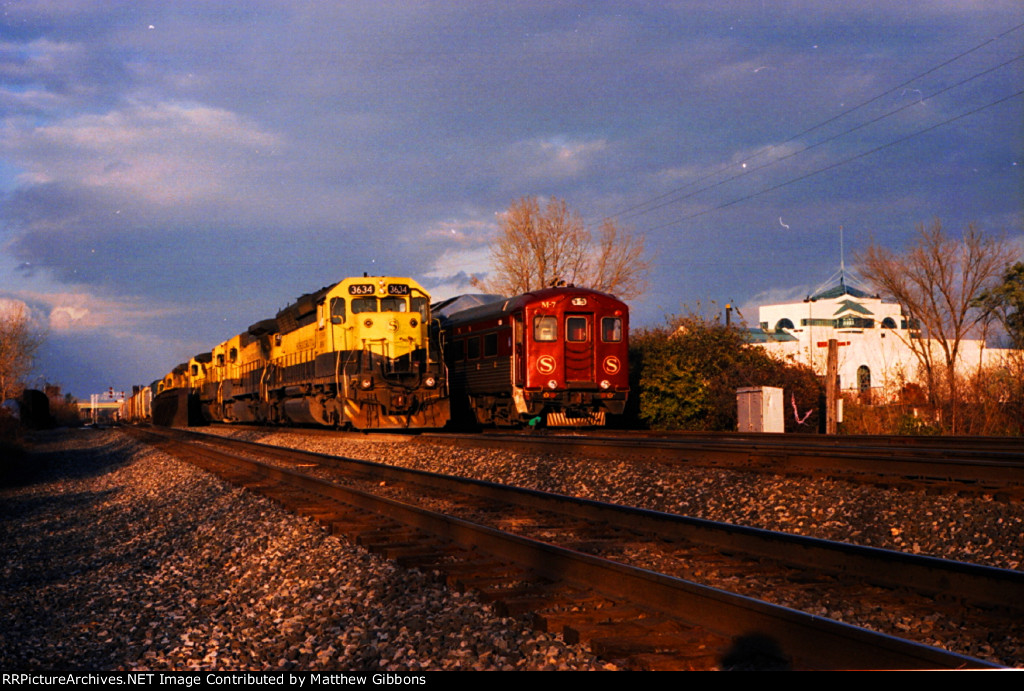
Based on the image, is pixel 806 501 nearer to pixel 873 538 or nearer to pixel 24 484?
pixel 873 538

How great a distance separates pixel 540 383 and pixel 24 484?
35.0ft

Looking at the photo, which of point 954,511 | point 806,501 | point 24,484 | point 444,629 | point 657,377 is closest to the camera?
point 444,629

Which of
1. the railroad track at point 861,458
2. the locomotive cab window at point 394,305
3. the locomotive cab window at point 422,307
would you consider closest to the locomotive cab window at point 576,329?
the locomotive cab window at point 422,307

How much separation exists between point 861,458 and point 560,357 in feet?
32.5

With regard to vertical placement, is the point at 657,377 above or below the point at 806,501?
above

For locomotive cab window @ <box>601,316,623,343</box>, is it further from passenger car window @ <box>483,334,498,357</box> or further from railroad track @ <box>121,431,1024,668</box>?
railroad track @ <box>121,431,1024,668</box>

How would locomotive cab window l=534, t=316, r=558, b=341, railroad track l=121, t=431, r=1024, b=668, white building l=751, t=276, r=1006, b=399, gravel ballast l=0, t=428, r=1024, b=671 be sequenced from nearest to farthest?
railroad track l=121, t=431, r=1024, b=668, gravel ballast l=0, t=428, r=1024, b=671, locomotive cab window l=534, t=316, r=558, b=341, white building l=751, t=276, r=1006, b=399

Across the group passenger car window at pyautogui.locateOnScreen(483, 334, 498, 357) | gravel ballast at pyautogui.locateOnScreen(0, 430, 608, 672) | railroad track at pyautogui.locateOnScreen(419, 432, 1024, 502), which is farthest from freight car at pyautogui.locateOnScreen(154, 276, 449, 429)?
gravel ballast at pyautogui.locateOnScreen(0, 430, 608, 672)

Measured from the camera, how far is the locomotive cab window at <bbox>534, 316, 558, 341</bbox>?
19094 millimetres

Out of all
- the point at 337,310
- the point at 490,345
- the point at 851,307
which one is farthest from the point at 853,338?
the point at 337,310

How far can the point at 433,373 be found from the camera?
2025 cm

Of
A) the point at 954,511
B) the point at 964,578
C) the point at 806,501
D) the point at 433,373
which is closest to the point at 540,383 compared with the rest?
the point at 433,373
